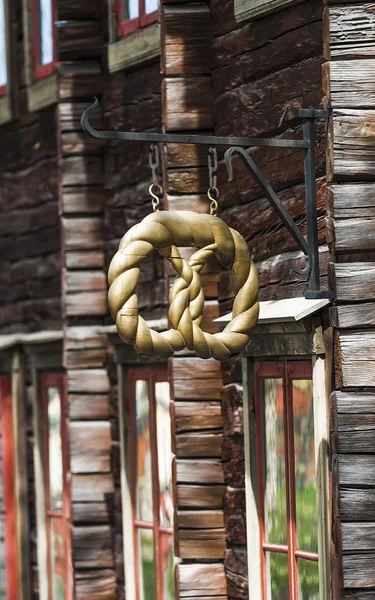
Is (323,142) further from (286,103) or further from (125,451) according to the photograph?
(125,451)

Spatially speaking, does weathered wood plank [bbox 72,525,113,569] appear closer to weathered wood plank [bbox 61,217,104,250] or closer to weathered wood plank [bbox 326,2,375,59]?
weathered wood plank [bbox 61,217,104,250]

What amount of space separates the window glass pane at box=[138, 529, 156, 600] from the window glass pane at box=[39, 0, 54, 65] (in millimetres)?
3607

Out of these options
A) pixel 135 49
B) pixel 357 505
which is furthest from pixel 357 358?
pixel 135 49

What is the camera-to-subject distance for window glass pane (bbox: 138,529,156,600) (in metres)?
9.60

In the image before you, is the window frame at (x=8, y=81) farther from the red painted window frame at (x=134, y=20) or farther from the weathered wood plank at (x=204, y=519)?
the weathered wood plank at (x=204, y=519)

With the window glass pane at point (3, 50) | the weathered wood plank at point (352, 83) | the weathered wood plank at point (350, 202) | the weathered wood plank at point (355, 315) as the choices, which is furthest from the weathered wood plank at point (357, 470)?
the window glass pane at point (3, 50)

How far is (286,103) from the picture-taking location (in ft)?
24.3

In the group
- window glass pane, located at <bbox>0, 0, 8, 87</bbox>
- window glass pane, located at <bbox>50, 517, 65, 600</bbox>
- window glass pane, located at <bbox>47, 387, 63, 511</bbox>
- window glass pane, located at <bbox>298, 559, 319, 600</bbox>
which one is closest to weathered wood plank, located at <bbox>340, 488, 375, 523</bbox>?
window glass pane, located at <bbox>298, 559, 319, 600</bbox>

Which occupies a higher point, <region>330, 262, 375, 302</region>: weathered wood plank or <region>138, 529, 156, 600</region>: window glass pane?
<region>330, 262, 375, 302</region>: weathered wood plank

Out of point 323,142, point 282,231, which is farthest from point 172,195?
point 323,142

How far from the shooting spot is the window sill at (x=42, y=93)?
10977 millimetres

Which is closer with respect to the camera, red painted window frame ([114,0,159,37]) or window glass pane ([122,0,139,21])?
red painted window frame ([114,0,159,37])

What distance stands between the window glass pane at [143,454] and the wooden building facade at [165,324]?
17 millimetres

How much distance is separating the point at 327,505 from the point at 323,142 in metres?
1.57
